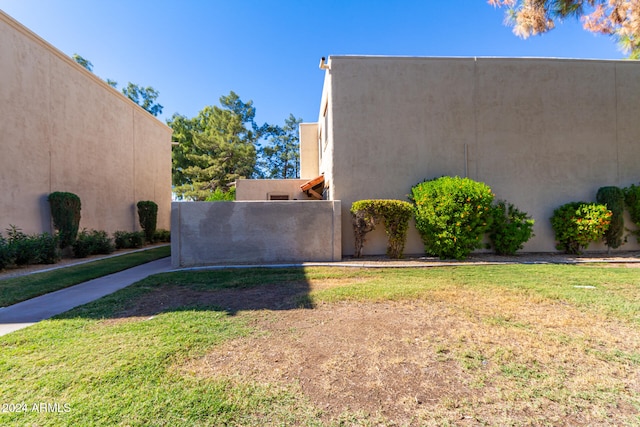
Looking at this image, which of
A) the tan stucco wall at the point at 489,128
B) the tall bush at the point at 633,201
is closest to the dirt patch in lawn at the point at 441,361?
the tan stucco wall at the point at 489,128

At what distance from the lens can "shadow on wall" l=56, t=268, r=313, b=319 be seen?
15.4 ft

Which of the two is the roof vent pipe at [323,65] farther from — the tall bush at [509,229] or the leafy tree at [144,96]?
the leafy tree at [144,96]

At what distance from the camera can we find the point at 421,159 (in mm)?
10352

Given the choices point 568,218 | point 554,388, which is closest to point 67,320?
point 554,388

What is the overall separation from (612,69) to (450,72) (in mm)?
6306

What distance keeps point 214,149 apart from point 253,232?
23.6m

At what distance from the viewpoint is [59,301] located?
5266 mm

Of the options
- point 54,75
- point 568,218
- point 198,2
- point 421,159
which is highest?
point 198,2

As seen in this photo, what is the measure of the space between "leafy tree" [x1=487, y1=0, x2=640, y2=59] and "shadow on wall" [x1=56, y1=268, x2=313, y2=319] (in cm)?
993

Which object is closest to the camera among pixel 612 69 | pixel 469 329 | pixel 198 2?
pixel 469 329

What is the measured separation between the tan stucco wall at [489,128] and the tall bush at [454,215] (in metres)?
1.16

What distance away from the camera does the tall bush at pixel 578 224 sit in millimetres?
9602

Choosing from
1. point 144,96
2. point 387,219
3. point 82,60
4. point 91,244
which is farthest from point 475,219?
point 144,96

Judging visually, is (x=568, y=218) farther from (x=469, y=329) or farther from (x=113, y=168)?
(x=113, y=168)
